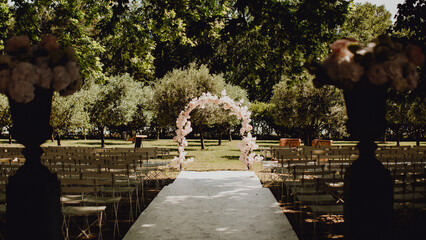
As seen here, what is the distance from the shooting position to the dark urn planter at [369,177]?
3555 mm

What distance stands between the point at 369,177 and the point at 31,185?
3.35 meters

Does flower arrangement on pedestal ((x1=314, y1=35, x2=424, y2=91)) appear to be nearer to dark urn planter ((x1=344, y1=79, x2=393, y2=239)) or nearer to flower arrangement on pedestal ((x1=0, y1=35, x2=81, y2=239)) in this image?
dark urn planter ((x1=344, y1=79, x2=393, y2=239))

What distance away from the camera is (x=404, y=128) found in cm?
3425

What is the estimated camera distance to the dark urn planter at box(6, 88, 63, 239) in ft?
12.0

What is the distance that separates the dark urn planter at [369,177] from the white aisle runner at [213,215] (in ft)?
6.21

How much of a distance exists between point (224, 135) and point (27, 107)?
36138 mm

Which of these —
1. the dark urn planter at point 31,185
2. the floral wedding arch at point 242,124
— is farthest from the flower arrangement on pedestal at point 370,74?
the floral wedding arch at point 242,124

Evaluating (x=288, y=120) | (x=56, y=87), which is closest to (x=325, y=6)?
(x=56, y=87)

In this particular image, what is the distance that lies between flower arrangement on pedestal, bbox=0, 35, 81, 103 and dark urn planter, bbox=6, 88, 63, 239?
18 centimetres

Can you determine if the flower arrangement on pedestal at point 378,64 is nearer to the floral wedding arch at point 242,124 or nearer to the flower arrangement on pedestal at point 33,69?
the flower arrangement on pedestal at point 33,69

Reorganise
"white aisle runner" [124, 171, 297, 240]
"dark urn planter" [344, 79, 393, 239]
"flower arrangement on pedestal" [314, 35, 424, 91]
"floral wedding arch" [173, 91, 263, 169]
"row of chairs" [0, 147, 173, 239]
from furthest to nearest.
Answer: "floral wedding arch" [173, 91, 263, 169] → "white aisle runner" [124, 171, 297, 240] → "row of chairs" [0, 147, 173, 239] → "dark urn planter" [344, 79, 393, 239] → "flower arrangement on pedestal" [314, 35, 424, 91]

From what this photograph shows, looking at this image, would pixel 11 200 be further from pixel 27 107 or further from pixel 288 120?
pixel 288 120

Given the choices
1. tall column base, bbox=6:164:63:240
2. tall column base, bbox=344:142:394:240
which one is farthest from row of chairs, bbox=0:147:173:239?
tall column base, bbox=344:142:394:240

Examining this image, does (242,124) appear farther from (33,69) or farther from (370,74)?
(33,69)
